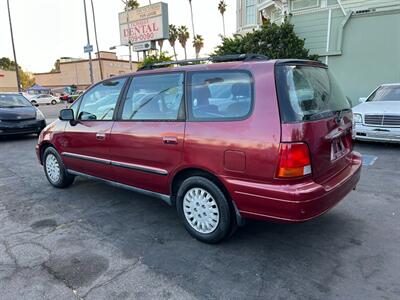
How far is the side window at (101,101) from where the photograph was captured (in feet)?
13.4

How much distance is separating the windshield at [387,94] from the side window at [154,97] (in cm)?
641

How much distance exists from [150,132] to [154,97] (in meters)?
0.41

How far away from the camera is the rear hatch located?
2.65m

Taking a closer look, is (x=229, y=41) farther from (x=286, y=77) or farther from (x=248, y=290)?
(x=248, y=290)

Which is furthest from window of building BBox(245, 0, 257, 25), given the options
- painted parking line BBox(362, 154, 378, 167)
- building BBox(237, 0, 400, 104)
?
painted parking line BBox(362, 154, 378, 167)

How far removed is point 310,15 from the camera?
12.2 meters

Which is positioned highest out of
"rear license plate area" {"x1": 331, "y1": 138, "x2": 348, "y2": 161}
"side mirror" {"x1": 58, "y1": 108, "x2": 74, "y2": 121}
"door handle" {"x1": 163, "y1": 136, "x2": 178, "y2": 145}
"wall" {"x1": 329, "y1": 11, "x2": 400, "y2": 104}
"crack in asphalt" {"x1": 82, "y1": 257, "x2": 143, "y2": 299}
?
"wall" {"x1": 329, "y1": 11, "x2": 400, "y2": 104}

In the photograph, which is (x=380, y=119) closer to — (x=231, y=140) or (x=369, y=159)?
(x=369, y=159)

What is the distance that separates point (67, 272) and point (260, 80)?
2342 millimetres

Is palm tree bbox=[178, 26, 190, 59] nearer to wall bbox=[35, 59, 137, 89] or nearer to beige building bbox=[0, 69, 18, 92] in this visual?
wall bbox=[35, 59, 137, 89]

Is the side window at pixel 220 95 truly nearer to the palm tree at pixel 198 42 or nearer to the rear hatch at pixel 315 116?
the rear hatch at pixel 315 116

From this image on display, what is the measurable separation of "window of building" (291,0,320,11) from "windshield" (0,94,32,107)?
10260 millimetres

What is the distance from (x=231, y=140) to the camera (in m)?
2.85

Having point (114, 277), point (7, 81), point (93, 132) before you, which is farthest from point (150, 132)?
point (7, 81)
